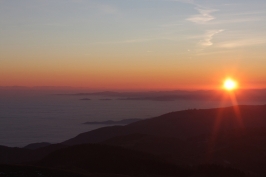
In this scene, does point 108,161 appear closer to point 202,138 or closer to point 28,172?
point 28,172

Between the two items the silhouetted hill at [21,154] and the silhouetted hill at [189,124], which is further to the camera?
the silhouetted hill at [189,124]

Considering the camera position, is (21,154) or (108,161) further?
(21,154)

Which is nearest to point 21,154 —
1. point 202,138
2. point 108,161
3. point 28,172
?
point 202,138

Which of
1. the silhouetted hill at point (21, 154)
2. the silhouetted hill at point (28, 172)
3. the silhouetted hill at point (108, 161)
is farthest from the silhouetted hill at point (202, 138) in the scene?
the silhouetted hill at point (28, 172)

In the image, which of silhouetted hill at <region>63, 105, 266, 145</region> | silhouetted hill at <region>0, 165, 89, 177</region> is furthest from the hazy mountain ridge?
silhouetted hill at <region>0, 165, 89, 177</region>

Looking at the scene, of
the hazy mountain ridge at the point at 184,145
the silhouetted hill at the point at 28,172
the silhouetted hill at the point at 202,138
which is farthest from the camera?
the silhouetted hill at the point at 202,138

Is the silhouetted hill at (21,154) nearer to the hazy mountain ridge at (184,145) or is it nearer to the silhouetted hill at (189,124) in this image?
the hazy mountain ridge at (184,145)

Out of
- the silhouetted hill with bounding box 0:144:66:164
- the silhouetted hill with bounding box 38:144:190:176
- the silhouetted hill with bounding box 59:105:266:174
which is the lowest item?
the silhouetted hill with bounding box 0:144:66:164

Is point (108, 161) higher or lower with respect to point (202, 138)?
lower

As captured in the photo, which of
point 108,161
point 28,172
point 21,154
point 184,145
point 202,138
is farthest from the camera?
point 21,154

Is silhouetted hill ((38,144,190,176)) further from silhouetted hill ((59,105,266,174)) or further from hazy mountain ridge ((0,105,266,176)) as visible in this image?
silhouetted hill ((59,105,266,174))

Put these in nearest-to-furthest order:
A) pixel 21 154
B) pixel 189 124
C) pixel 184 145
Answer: pixel 184 145, pixel 21 154, pixel 189 124
